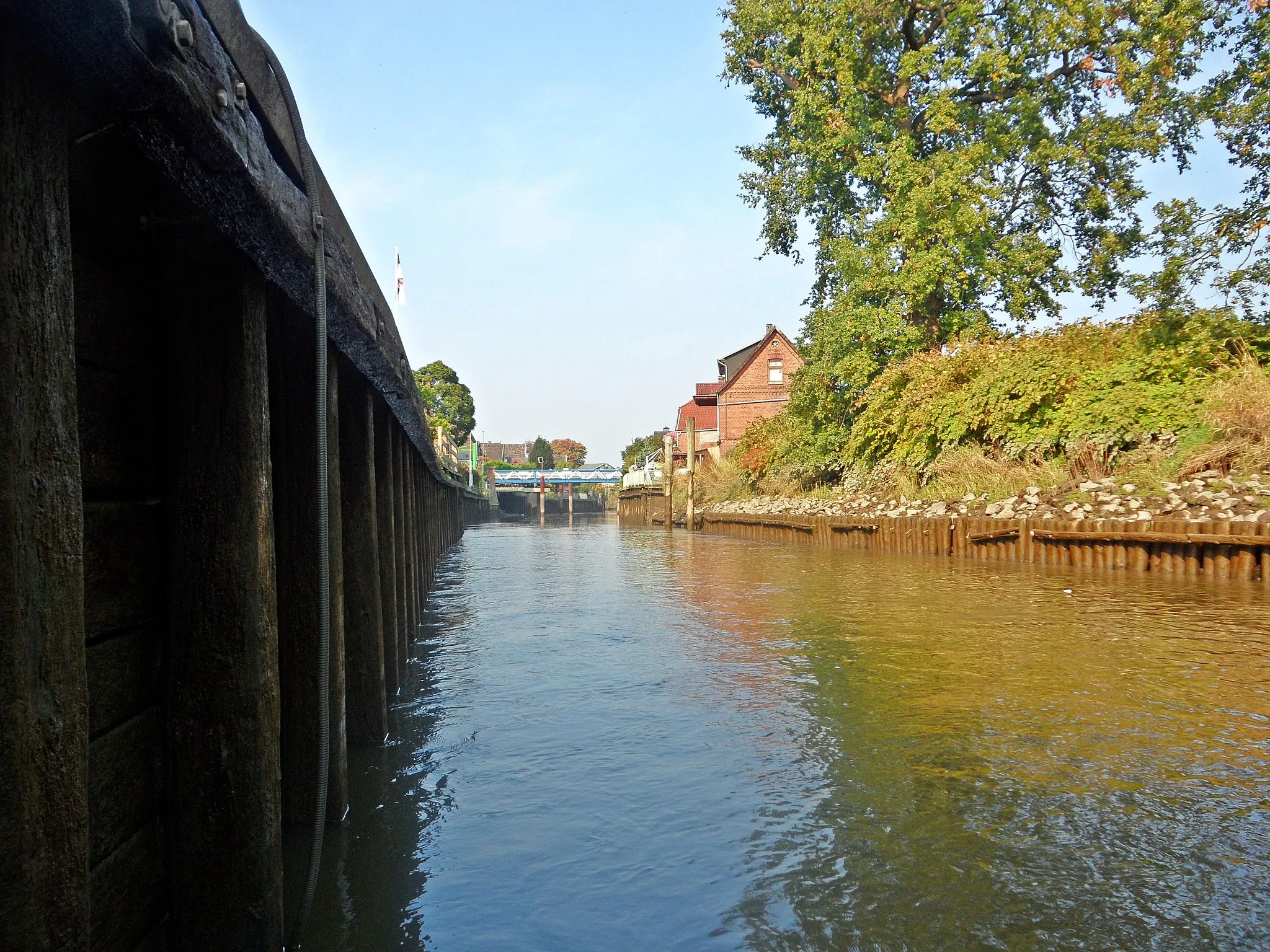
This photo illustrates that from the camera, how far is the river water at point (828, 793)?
3.41 metres

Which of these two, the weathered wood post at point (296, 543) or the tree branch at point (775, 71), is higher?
the tree branch at point (775, 71)

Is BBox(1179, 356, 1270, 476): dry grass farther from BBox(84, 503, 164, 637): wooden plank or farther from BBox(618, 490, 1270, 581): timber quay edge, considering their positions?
BBox(84, 503, 164, 637): wooden plank

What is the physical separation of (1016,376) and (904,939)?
1721 centimetres

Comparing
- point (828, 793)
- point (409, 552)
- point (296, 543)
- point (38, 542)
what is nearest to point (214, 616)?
point (38, 542)

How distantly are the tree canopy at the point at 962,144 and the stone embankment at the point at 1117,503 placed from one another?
17.3 feet

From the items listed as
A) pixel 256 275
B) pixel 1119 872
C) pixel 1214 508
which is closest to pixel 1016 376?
pixel 1214 508

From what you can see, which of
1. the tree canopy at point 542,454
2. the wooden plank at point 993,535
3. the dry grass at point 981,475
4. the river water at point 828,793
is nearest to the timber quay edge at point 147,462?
the river water at point 828,793

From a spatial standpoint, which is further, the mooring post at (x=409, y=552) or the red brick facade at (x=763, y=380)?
the red brick facade at (x=763, y=380)

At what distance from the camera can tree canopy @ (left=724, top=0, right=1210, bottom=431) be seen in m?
23.2

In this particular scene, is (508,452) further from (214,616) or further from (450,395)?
(214,616)

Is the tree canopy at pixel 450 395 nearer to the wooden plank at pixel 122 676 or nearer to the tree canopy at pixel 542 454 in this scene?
the tree canopy at pixel 542 454

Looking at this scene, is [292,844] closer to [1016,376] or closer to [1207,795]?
[1207,795]

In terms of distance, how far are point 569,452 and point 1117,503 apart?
468ft

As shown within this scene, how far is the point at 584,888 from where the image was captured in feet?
12.2
